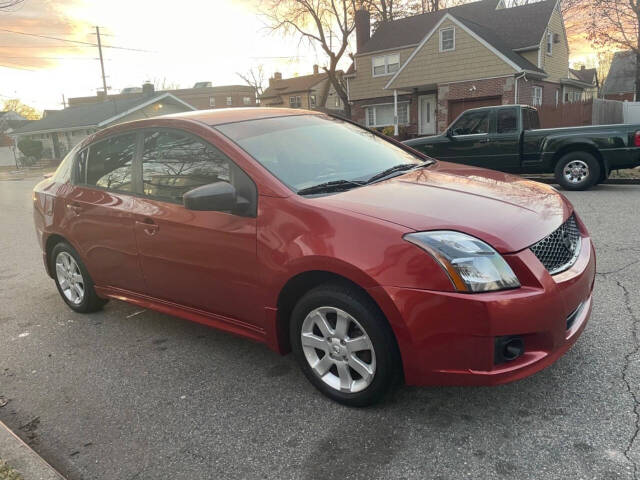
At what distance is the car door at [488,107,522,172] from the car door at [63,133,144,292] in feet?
27.3

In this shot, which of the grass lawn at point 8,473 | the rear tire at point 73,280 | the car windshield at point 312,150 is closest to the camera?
the grass lawn at point 8,473

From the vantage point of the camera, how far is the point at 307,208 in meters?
2.84

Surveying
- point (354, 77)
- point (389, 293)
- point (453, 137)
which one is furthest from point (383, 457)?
point (354, 77)

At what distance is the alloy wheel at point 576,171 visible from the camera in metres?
9.70

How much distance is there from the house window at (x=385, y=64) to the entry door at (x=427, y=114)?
3381 mm

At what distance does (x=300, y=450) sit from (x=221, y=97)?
69761mm

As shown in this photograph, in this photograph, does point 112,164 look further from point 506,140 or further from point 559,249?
point 506,140

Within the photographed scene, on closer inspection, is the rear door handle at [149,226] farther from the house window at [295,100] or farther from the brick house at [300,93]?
the house window at [295,100]

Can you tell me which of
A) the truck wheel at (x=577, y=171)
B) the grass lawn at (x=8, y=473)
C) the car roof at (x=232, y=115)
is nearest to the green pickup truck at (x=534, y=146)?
the truck wheel at (x=577, y=171)

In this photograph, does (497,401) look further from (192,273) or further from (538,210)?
(192,273)

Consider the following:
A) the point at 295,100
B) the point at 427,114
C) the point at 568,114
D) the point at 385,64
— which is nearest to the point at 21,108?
the point at 295,100

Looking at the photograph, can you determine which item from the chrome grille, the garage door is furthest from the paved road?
the garage door

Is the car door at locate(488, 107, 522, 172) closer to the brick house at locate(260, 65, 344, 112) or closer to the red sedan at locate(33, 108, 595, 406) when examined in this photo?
the red sedan at locate(33, 108, 595, 406)

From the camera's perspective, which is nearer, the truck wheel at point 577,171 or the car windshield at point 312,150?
the car windshield at point 312,150
